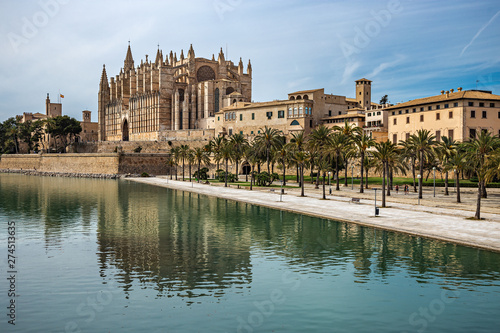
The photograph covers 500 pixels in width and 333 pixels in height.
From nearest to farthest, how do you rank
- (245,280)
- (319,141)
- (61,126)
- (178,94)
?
(245,280), (319,141), (178,94), (61,126)

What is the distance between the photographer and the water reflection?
1817 centimetres

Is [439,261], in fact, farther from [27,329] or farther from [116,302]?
[27,329]

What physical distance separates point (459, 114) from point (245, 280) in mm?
47373

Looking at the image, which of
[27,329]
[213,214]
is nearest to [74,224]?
[213,214]

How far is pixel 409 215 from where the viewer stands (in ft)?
106

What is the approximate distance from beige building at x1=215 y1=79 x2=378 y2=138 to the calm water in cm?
5024

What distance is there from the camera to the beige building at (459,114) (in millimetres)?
55719

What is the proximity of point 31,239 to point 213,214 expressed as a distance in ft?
47.8

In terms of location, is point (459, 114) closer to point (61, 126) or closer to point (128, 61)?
point (61, 126)

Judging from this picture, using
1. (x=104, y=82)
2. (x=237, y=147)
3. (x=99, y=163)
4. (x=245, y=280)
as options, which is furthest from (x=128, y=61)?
(x=245, y=280)

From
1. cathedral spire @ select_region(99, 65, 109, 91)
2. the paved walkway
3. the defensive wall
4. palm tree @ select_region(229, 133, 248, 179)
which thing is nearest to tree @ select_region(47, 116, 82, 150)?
the defensive wall

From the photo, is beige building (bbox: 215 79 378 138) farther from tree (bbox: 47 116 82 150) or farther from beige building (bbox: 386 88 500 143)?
tree (bbox: 47 116 82 150)

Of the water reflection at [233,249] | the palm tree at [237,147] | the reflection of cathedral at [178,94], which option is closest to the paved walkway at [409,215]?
the water reflection at [233,249]

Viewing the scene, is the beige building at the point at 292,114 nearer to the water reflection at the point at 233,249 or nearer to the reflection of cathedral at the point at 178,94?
the reflection of cathedral at the point at 178,94
